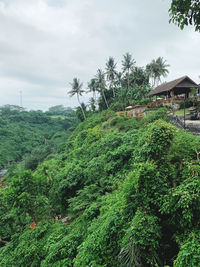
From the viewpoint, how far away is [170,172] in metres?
4.35

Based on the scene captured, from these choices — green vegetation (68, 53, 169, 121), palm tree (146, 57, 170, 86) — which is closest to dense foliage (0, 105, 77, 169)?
green vegetation (68, 53, 169, 121)

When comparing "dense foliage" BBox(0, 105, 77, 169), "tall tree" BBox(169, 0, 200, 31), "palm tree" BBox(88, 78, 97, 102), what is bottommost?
"dense foliage" BBox(0, 105, 77, 169)

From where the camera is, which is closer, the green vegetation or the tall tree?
the tall tree

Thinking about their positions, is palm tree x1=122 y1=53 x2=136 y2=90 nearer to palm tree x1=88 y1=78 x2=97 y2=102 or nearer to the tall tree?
palm tree x1=88 y1=78 x2=97 y2=102

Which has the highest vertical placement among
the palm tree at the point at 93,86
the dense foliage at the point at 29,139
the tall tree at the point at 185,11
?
the palm tree at the point at 93,86

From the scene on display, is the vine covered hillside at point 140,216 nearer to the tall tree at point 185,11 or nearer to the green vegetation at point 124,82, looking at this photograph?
the tall tree at point 185,11

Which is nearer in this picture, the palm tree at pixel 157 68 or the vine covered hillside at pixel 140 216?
the vine covered hillside at pixel 140 216

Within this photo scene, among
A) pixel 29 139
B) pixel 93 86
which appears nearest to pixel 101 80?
pixel 93 86

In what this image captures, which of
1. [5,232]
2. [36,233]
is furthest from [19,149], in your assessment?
[36,233]

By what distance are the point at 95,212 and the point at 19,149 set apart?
48.8 metres

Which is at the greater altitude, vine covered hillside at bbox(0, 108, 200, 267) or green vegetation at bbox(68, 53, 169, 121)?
green vegetation at bbox(68, 53, 169, 121)

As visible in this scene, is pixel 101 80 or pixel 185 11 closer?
pixel 185 11

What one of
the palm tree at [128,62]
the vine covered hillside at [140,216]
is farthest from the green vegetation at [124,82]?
the vine covered hillside at [140,216]

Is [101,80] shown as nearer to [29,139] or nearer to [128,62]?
[128,62]
